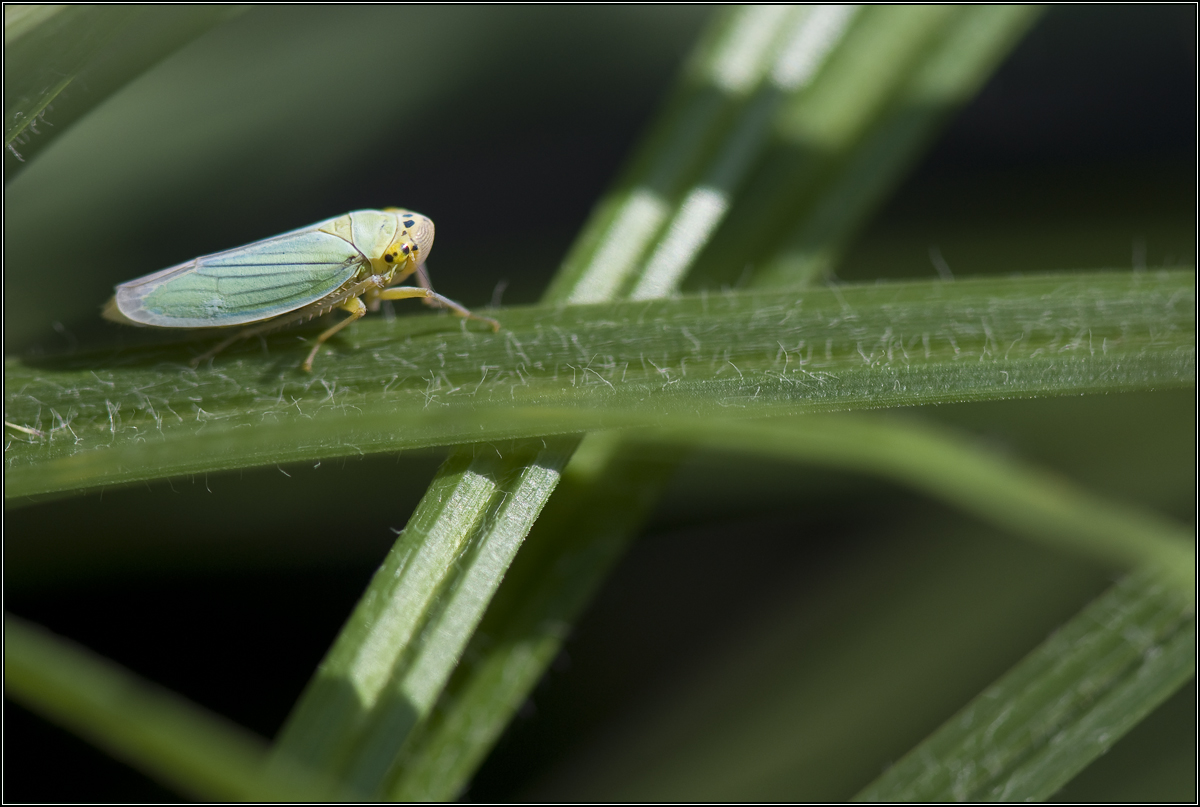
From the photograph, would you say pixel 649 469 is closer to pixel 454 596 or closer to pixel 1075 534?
pixel 454 596

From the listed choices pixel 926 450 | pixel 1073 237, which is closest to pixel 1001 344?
pixel 926 450

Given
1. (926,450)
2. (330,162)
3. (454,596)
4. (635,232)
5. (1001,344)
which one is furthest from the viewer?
(330,162)

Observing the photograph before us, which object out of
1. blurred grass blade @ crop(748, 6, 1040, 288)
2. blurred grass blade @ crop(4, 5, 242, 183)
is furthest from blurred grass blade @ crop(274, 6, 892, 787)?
blurred grass blade @ crop(4, 5, 242, 183)

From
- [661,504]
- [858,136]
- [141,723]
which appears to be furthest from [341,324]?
[858,136]

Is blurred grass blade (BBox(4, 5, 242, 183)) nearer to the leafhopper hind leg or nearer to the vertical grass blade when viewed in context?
the leafhopper hind leg

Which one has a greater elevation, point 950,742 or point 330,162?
point 330,162

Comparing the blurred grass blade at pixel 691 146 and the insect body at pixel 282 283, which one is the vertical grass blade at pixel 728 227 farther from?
the insect body at pixel 282 283

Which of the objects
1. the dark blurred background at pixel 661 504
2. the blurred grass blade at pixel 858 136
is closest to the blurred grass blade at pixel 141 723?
the dark blurred background at pixel 661 504
